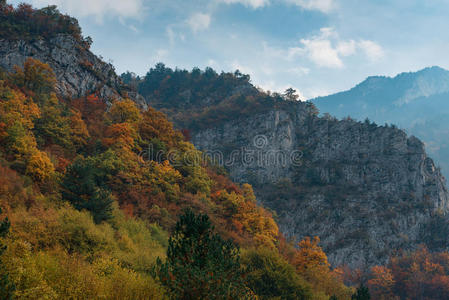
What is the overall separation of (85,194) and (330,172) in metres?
72.9

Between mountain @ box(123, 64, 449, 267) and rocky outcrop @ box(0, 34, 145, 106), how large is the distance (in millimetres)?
14049

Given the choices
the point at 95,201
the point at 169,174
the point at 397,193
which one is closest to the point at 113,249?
the point at 95,201

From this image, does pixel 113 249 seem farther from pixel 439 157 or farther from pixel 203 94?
pixel 439 157

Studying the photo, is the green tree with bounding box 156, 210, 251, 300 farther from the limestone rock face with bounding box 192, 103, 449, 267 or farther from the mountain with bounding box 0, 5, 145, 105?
the limestone rock face with bounding box 192, 103, 449, 267

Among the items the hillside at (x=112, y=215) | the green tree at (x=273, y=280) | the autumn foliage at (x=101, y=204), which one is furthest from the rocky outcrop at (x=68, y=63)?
the green tree at (x=273, y=280)

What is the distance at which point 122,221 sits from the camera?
22656 millimetres

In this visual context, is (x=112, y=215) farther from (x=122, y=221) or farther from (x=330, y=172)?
(x=330, y=172)

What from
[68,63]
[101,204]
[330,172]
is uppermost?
[68,63]

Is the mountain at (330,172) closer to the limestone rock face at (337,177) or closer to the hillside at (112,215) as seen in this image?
the limestone rock face at (337,177)

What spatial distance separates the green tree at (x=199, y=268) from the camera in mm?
9898

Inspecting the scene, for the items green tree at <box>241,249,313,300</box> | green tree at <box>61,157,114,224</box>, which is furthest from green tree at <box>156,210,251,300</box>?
green tree at <box>61,157,114,224</box>

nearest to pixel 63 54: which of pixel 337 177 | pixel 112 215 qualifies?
pixel 112 215

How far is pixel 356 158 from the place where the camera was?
82.2 m

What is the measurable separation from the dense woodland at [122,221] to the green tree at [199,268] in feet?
0.16
